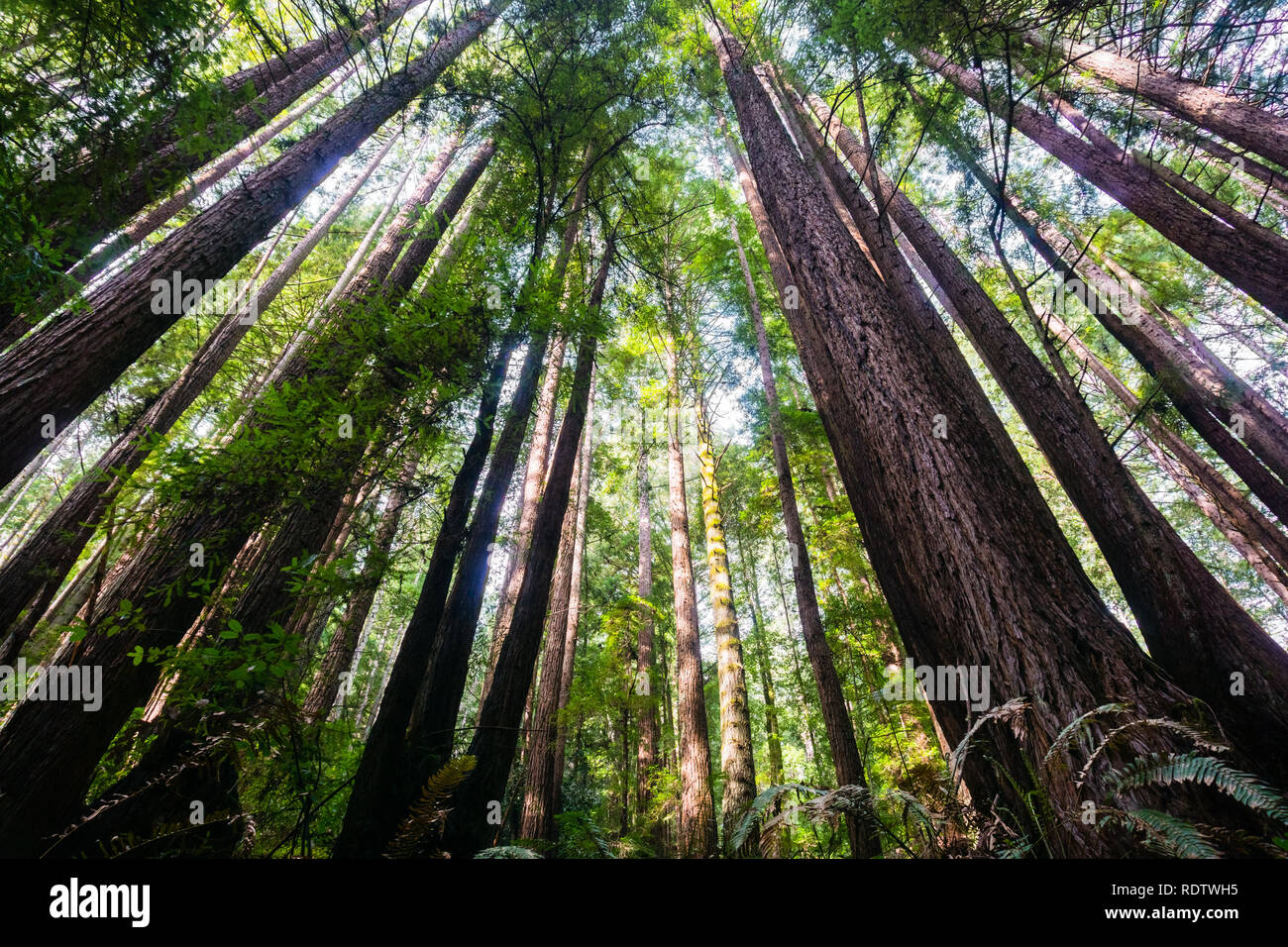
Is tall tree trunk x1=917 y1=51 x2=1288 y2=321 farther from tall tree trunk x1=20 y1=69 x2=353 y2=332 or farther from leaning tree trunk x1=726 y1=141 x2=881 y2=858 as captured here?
tall tree trunk x1=20 y1=69 x2=353 y2=332

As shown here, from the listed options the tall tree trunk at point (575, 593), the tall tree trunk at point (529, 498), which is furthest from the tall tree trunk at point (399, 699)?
the tall tree trunk at point (575, 593)

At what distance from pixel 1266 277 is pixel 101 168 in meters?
10.9

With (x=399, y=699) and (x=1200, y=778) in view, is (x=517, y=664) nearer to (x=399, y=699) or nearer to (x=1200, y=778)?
(x=399, y=699)

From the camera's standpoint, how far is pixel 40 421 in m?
3.11

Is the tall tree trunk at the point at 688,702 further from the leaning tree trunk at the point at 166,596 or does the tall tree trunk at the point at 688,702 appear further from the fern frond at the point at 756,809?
the leaning tree trunk at the point at 166,596

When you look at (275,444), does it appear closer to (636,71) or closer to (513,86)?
(513,86)

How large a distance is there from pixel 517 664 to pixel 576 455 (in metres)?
2.45

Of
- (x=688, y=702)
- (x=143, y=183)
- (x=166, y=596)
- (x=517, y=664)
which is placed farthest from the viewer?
(x=688, y=702)

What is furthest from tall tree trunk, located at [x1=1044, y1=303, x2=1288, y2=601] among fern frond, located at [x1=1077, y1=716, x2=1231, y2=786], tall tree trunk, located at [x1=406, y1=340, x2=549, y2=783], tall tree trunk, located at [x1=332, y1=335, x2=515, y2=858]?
tall tree trunk, located at [x1=332, y1=335, x2=515, y2=858]

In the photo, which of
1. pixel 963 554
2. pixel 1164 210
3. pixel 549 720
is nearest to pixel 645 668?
pixel 549 720

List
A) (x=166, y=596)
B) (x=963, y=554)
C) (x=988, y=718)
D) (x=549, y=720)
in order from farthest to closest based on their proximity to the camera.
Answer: (x=549, y=720)
(x=166, y=596)
(x=963, y=554)
(x=988, y=718)

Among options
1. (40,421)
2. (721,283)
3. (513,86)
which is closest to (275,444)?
(40,421)

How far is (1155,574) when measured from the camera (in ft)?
12.5

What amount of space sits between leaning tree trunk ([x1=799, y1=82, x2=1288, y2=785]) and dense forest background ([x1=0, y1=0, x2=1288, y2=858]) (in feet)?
0.11
